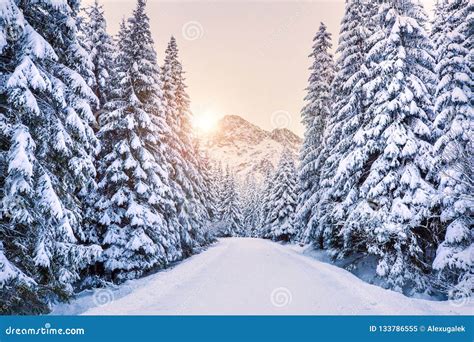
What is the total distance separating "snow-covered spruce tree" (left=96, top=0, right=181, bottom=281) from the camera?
1404 cm

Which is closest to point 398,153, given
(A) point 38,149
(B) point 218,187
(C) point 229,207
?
(A) point 38,149

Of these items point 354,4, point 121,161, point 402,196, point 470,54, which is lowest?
point 402,196

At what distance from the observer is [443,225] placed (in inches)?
498

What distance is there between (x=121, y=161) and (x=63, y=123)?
18.3ft

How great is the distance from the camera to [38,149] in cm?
828

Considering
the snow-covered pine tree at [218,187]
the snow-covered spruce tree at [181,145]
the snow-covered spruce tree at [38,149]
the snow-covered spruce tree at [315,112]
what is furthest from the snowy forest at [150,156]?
the snow-covered pine tree at [218,187]

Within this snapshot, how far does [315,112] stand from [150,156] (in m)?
14.0

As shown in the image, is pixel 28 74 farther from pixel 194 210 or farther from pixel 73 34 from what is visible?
pixel 194 210

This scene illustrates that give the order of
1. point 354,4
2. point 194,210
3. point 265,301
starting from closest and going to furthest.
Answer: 1. point 265,301
2. point 354,4
3. point 194,210

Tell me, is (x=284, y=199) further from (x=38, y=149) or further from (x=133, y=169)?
(x=38, y=149)

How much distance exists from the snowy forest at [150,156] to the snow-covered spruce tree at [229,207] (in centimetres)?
4317

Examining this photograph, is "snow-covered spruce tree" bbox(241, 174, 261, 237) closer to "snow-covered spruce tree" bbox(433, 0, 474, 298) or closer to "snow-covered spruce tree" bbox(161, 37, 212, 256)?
"snow-covered spruce tree" bbox(161, 37, 212, 256)

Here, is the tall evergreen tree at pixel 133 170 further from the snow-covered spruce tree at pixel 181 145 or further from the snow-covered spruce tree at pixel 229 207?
the snow-covered spruce tree at pixel 229 207
